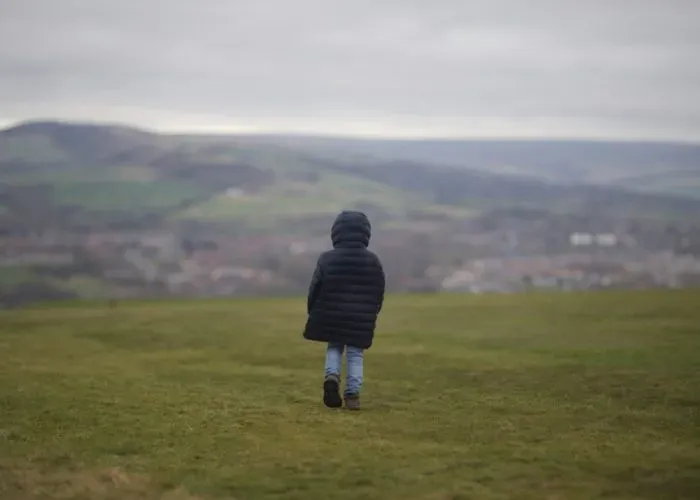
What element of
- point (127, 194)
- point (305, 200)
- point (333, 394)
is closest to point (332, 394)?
point (333, 394)

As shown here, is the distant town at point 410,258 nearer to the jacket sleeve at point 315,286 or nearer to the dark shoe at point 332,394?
the jacket sleeve at point 315,286

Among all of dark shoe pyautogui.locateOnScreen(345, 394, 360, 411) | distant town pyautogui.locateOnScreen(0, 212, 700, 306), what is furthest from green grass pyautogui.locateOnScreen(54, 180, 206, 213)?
dark shoe pyautogui.locateOnScreen(345, 394, 360, 411)

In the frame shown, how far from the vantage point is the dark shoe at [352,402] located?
1027cm

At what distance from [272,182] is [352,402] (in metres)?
100

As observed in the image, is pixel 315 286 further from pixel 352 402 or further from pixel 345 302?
pixel 352 402

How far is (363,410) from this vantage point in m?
10.2

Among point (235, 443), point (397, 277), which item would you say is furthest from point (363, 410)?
point (397, 277)

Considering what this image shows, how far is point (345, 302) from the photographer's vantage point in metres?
10.5

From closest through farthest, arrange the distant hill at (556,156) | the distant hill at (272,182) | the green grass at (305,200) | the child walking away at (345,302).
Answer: the child walking away at (345,302) < the distant hill at (272,182) < the green grass at (305,200) < the distant hill at (556,156)

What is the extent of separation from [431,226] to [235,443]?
8548 centimetres

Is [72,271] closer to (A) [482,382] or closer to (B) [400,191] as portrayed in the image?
(B) [400,191]

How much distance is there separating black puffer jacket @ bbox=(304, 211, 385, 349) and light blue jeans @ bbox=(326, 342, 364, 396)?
105 mm

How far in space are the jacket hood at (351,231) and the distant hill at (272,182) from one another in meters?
73.2

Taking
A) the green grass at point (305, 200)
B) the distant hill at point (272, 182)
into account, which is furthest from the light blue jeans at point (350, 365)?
the green grass at point (305, 200)
